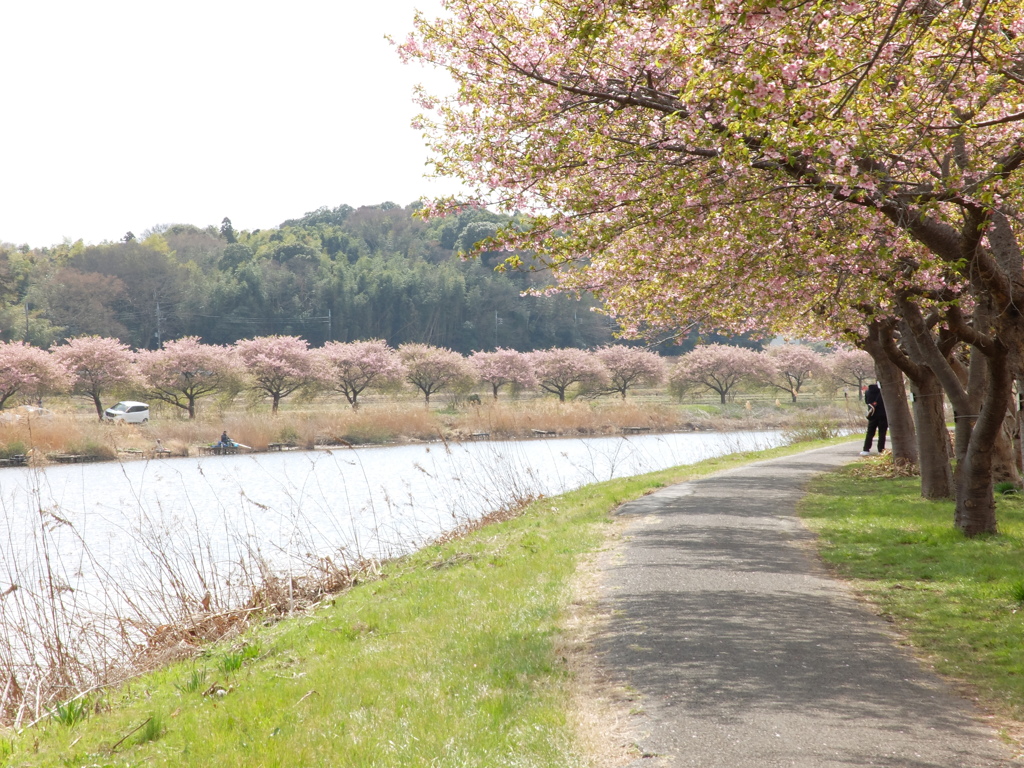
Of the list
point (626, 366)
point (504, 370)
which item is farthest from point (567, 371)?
point (626, 366)

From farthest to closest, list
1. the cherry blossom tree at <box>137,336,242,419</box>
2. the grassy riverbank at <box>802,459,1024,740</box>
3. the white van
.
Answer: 1. the cherry blossom tree at <box>137,336,242,419</box>
2. the white van
3. the grassy riverbank at <box>802,459,1024,740</box>

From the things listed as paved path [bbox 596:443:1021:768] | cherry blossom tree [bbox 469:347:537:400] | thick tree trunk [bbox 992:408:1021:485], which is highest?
cherry blossom tree [bbox 469:347:537:400]

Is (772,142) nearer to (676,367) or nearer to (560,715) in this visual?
(560,715)

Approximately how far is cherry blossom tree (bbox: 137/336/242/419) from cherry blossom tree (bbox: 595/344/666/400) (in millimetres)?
35377

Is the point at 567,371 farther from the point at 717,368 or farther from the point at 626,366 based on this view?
the point at 717,368

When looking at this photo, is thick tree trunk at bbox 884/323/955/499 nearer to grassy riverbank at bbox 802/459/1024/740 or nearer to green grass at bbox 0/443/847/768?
grassy riverbank at bbox 802/459/1024/740

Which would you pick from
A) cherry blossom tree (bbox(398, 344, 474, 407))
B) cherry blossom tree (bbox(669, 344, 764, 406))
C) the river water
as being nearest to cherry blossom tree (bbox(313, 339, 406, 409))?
cherry blossom tree (bbox(398, 344, 474, 407))

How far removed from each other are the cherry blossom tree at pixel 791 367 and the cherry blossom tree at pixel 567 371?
1600 cm

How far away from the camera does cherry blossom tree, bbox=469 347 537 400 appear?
84.6 metres

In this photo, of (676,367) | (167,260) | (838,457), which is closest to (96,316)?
(167,260)

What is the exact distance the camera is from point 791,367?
89.6 meters

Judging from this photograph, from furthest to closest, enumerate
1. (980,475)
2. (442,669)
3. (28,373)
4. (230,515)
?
(28,373) → (230,515) → (980,475) → (442,669)

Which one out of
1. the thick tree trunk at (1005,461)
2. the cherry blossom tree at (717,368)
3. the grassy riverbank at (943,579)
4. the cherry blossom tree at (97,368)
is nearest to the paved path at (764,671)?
the grassy riverbank at (943,579)

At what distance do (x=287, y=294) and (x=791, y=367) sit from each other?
243 feet
